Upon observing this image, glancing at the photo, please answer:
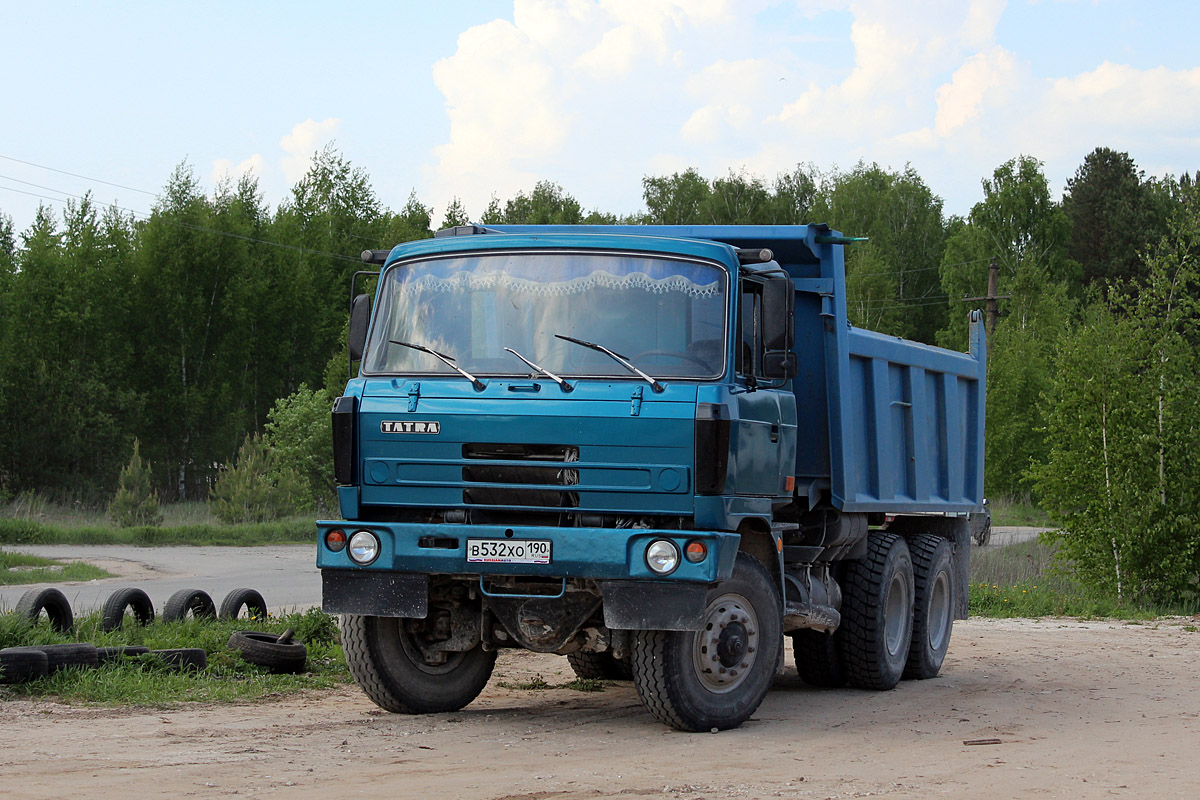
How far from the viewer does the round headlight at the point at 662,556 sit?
7.39m

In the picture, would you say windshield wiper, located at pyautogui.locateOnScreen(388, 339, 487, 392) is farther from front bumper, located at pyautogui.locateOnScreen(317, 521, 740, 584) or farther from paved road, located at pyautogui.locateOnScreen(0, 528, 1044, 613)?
paved road, located at pyautogui.locateOnScreen(0, 528, 1044, 613)

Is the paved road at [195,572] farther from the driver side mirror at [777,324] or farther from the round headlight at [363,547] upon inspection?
the driver side mirror at [777,324]

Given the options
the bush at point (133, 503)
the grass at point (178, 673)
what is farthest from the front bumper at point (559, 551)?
the bush at point (133, 503)

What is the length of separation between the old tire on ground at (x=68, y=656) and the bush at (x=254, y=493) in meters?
24.5

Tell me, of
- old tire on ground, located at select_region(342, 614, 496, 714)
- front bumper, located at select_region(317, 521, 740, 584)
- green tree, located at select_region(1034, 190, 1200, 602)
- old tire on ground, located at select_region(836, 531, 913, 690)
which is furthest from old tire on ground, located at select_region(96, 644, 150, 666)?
green tree, located at select_region(1034, 190, 1200, 602)

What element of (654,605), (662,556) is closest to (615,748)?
(654,605)

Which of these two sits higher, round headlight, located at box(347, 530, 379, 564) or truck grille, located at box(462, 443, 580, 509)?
truck grille, located at box(462, 443, 580, 509)

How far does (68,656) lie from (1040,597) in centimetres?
1325

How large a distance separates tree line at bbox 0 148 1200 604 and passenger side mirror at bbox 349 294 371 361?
42.3 ft

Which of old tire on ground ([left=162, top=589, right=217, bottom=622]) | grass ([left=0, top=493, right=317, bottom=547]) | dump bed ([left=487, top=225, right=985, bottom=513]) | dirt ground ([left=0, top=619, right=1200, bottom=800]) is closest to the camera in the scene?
dirt ground ([left=0, top=619, right=1200, bottom=800])

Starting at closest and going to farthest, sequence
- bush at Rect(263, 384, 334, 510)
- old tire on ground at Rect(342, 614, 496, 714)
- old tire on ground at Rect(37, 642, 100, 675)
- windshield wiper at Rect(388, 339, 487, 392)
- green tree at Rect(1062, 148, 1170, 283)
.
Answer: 1. windshield wiper at Rect(388, 339, 487, 392)
2. old tire on ground at Rect(342, 614, 496, 714)
3. old tire on ground at Rect(37, 642, 100, 675)
4. bush at Rect(263, 384, 334, 510)
5. green tree at Rect(1062, 148, 1170, 283)

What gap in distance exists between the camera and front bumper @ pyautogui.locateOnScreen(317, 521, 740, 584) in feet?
24.2

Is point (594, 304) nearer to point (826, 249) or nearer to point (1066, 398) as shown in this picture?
point (826, 249)

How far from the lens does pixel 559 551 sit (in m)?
7.46
